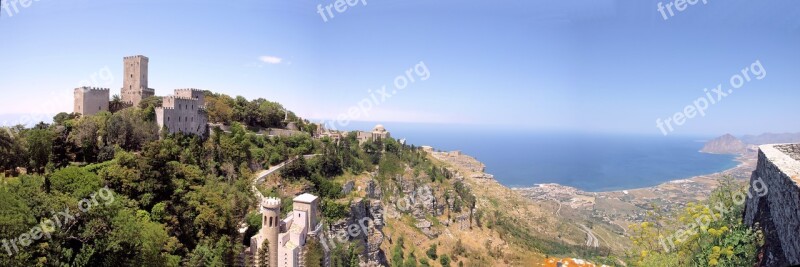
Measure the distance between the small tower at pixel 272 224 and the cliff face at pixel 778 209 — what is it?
9.26 meters

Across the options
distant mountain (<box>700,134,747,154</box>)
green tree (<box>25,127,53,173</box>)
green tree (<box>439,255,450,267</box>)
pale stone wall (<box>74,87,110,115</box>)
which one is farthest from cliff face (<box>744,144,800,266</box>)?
distant mountain (<box>700,134,747,154</box>)

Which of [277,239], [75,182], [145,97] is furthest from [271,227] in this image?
[145,97]

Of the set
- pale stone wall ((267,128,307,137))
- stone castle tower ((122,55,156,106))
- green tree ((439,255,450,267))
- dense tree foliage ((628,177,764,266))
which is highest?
stone castle tower ((122,55,156,106))

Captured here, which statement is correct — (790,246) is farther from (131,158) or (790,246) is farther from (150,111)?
(150,111)

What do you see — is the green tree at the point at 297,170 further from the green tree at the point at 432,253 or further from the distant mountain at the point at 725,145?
the distant mountain at the point at 725,145

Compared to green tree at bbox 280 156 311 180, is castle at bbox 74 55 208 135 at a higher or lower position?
higher

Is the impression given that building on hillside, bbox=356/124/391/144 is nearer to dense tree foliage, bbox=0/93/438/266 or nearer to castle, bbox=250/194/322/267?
dense tree foliage, bbox=0/93/438/266

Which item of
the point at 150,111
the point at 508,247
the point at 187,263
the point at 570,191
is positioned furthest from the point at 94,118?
the point at 570,191

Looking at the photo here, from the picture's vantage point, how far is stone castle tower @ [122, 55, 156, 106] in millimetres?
18922

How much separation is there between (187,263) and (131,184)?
271 cm

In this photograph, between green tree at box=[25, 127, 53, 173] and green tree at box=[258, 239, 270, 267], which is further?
green tree at box=[25, 127, 53, 173]

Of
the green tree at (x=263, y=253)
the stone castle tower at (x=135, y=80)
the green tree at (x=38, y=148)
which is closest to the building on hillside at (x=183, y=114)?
the stone castle tower at (x=135, y=80)

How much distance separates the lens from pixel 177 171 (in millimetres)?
12781

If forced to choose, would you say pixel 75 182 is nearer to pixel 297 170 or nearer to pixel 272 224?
pixel 272 224
